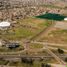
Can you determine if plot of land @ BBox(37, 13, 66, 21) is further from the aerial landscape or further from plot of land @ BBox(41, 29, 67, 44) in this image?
plot of land @ BBox(41, 29, 67, 44)

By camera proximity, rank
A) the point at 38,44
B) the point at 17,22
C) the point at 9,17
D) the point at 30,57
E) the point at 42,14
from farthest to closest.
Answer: the point at 42,14 < the point at 9,17 < the point at 17,22 < the point at 38,44 < the point at 30,57

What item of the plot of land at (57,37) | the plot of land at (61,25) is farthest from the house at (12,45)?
the plot of land at (61,25)

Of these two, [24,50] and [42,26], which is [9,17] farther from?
[24,50]

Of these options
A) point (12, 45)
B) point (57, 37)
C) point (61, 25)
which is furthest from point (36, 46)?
point (61, 25)

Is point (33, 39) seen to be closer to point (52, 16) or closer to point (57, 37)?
point (57, 37)

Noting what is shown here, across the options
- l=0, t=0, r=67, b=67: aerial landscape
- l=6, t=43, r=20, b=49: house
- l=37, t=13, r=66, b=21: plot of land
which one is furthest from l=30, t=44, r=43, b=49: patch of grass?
l=37, t=13, r=66, b=21: plot of land

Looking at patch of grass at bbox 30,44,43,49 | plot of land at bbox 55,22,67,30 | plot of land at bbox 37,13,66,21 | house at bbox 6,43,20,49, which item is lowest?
plot of land at bbox 37,13,66,21

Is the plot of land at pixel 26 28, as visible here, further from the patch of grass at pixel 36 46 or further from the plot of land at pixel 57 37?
the patch of grass at pixel 36 46

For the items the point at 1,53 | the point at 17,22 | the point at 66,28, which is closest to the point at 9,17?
the point at 17,22
